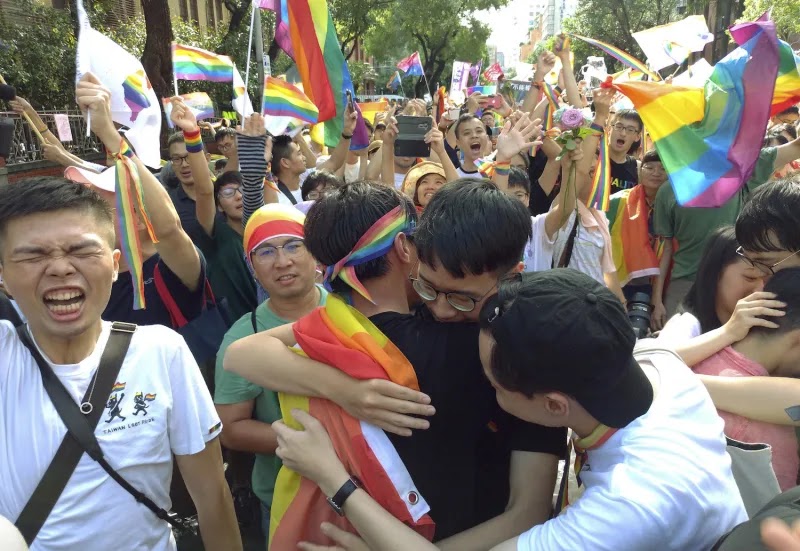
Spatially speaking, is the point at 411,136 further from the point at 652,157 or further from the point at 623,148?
the point at 623,148

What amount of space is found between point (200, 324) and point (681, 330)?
6.29 feet

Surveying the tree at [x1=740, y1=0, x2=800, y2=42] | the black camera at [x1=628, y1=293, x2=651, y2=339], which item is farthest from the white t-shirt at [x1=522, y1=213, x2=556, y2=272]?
the tree at [x1=740, y1=0, x2=800, y2=42]

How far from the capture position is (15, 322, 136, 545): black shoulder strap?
151 centimetres

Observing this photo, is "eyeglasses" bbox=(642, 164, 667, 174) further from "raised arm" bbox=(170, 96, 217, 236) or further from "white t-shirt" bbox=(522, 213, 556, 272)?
"raised arm" bbox=(170, 96, 217, 236)

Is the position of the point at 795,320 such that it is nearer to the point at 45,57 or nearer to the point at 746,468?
the point at 746,468

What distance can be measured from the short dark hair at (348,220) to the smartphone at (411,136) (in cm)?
292

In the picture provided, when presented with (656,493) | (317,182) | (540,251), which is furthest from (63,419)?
(317,182)

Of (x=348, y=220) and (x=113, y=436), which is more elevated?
(x=348, y=220)

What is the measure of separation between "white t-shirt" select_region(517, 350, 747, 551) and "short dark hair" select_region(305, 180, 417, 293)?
0.65 metres

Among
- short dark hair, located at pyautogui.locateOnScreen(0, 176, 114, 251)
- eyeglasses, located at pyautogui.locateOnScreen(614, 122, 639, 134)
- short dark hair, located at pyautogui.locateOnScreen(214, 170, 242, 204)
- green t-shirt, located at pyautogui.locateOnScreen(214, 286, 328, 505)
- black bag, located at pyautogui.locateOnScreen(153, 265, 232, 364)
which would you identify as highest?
eyeglasses, located at pyautogui.locateOnScreen(614, 122, 639, 134)

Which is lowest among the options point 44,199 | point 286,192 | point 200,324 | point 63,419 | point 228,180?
point 200,324

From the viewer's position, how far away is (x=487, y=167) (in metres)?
3.64

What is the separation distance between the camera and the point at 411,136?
4.41m

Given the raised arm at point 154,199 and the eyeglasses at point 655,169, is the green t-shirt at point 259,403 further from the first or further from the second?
the eyeglasses at point 655,169
